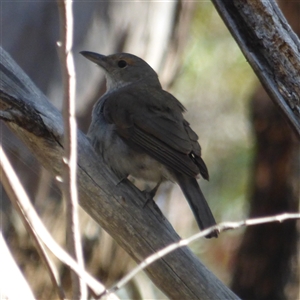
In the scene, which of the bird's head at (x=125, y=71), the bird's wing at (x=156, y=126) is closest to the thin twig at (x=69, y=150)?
the bird's wing at (x=156, y=126)

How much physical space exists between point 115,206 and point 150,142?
0.87 m

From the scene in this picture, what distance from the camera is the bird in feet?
12.2

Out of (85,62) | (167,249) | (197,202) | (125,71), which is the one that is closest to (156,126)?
(197,202)

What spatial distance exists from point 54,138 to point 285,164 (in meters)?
4.07

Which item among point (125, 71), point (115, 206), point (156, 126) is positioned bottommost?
point (115, 206)

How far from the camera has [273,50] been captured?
131 inches

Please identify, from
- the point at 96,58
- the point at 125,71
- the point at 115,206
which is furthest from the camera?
the point at 125,71

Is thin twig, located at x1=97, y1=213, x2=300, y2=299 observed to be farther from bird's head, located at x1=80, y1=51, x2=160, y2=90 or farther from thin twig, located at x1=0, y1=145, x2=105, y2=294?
bird's head, located at x1=80, y1=51, x2=160, y2=90

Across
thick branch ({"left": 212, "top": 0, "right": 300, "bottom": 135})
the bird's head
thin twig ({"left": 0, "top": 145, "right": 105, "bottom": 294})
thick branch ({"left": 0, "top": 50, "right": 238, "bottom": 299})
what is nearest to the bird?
thick branch ({"left": 0, "top": 50, "right": 238, "bottom": 299})

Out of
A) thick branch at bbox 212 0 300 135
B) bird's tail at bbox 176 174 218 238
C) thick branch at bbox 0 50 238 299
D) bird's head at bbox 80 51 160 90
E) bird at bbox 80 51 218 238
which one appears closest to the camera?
thick branch at bbox 0 50 238 299

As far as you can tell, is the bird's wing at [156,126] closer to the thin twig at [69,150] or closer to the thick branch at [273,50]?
the thick branch at [273,50]

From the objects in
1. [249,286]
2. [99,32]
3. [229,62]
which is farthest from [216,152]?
[99,32]

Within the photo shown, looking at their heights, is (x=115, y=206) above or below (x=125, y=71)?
below

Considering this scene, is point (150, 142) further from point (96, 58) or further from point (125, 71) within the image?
point (125, 71)
